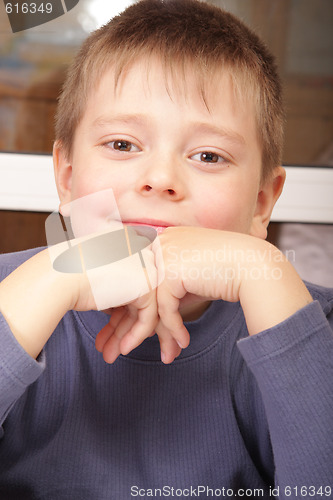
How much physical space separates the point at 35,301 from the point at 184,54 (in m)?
0.41

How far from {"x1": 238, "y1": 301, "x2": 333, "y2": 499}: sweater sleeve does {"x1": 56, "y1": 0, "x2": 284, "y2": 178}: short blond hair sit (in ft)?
1.15

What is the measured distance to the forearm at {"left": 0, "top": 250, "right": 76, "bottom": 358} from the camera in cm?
57

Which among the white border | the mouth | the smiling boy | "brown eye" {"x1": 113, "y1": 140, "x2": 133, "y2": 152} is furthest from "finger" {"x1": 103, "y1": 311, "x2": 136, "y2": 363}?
the white border

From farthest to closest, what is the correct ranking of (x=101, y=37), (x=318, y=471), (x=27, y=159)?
(x=27, y=159), (x=101, y=37), (x=318, y=471)

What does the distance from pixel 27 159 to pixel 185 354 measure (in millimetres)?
769

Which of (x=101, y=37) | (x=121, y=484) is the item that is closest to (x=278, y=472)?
(x=121, y=484)

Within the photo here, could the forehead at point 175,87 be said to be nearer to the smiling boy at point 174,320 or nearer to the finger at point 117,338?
the smiling boy at point 174,320

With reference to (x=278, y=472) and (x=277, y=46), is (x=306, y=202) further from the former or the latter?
(x=278, y=472)

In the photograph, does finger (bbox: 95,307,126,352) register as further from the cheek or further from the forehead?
the forehead

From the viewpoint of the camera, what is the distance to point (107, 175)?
0.74 metres

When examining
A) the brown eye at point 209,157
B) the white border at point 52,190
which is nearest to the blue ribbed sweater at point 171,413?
the brown eye at point 209,157

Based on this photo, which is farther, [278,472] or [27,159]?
[27,159]

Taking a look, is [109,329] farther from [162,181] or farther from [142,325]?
[162,181]

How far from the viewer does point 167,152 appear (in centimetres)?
72
